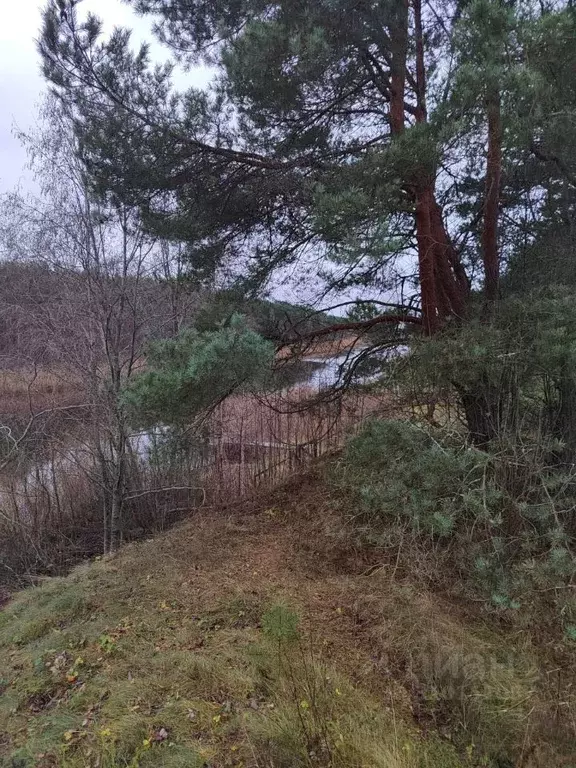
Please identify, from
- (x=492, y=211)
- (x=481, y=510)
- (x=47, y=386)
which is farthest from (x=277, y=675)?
(x=47, y=386)

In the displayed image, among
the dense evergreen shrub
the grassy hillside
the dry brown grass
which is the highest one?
the dry brown grass

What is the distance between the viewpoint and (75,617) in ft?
13.6

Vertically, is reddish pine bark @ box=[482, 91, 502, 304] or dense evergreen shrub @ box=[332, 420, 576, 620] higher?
reddish pine bark @ box=[482, 91, 502, 304]

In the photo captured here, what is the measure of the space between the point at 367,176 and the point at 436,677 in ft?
12.3

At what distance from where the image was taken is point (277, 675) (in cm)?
300

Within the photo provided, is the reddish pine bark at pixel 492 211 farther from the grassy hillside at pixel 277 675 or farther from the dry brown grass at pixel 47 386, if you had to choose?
the dry brown grass at pixel 47 386

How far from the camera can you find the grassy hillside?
2559 mm

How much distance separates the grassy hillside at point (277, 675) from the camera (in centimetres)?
256

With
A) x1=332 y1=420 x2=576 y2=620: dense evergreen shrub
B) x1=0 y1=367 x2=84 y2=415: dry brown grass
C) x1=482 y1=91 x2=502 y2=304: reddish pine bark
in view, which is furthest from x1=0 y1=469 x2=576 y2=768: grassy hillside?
x1=0 y1=367 x2=84 y2=415: dry brown grass

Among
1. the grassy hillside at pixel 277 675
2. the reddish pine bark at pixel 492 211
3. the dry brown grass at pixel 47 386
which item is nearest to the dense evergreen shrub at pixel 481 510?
the grassy hillside at pixel 277 675

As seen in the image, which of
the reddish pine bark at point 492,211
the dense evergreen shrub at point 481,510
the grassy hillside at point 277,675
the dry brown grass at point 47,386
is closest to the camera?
the grassy hillside at point 277,675

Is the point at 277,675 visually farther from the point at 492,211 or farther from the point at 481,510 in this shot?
the point at 492,211

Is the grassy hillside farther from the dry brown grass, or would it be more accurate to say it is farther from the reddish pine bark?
the dry brown grass

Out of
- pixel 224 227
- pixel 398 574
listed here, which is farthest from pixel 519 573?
pixel 224 227
